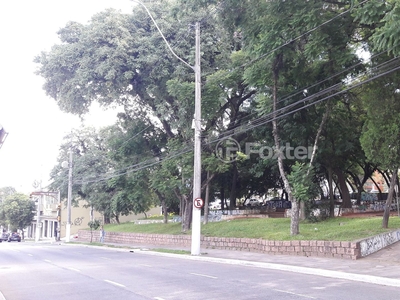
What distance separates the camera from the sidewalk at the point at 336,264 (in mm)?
13031

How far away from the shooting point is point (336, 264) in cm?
1602

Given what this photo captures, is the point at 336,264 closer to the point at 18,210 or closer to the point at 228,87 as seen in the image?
the point at 228,87

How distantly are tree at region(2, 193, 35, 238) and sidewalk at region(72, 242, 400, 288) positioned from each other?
64970 mm

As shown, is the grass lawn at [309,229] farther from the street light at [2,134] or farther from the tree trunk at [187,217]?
the street light at [2,134]

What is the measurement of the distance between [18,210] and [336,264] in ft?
239

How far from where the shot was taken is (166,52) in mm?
28375

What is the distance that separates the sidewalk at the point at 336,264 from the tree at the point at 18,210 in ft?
213

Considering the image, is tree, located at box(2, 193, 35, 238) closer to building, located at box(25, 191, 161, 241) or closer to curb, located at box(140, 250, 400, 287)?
building, located at box(25, 191, 161, 241)

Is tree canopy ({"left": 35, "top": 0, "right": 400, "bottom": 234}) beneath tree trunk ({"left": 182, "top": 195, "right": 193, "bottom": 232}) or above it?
above

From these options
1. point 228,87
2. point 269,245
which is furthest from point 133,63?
point 269,245

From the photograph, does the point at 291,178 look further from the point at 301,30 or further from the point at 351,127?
the point at 351,127

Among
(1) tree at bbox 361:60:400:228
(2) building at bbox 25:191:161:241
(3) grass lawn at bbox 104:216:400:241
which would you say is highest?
(1) tree at bbox 361:60:400:228

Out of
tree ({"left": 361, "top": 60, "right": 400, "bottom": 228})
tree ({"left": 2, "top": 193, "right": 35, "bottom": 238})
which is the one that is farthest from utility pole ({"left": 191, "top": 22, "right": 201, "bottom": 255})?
tree ({"left": 2, "top": 193, "right": 35, "bottom": 238})

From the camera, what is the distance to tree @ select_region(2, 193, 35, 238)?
78.2 m
